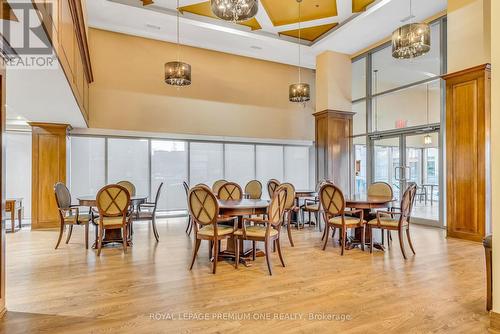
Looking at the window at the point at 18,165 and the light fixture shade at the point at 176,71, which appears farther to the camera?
the window at the point at 18,165

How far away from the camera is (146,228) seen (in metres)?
6.46

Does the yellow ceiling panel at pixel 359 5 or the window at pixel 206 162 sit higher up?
the yellow ceiling panel at pixel 359 5

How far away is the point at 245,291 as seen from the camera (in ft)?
9.82

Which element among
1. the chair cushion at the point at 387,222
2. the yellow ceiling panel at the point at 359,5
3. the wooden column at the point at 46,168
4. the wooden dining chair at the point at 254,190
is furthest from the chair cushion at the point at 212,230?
the yellow ceiling panel at the point at 359,5

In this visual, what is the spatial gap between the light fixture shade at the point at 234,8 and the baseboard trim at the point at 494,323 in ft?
12.4

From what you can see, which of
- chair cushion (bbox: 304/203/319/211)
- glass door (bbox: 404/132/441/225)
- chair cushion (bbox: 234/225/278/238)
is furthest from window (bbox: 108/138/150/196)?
glass door (bbox: 404/132/441/225)

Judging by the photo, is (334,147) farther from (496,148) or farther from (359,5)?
(496,148)

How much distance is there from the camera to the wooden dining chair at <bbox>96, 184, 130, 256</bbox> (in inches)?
172

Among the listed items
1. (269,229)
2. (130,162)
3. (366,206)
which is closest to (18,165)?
(130,162)

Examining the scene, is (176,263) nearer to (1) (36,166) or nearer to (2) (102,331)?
(2) (102,331)

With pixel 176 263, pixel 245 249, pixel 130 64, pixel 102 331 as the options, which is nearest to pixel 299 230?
pixel 245 249

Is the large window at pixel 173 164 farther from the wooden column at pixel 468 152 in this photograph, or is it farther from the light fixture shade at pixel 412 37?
the light fixture shade at pixel 412 37

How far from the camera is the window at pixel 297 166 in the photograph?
952 centimetres

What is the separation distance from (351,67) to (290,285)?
7198 millimetres
